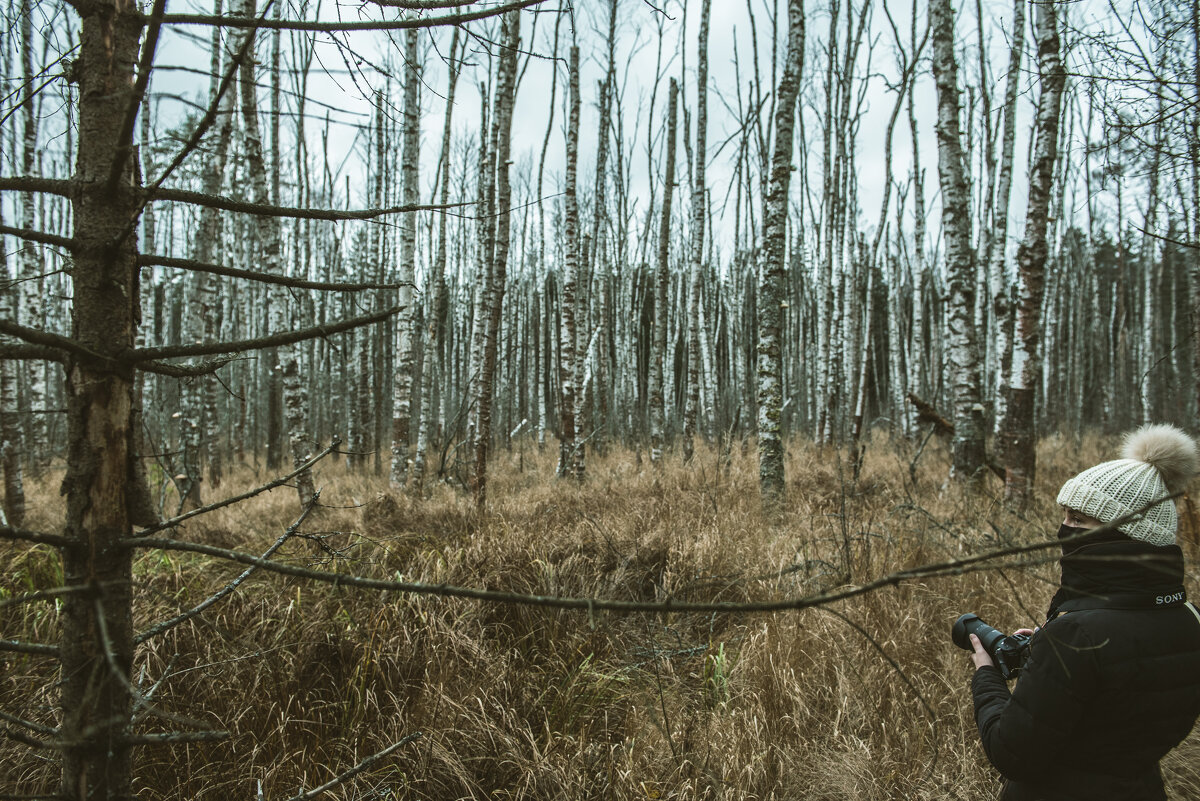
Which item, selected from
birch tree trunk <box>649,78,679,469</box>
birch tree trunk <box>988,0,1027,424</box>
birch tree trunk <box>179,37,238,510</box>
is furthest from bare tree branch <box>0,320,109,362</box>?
birch tree trunk <box>649,78,679,469</box>

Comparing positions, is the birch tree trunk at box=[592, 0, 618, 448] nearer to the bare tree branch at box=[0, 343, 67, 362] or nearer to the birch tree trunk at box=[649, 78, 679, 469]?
the birch tree trunk at box=[649, 78, 679, 469]

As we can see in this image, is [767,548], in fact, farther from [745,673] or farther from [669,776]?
[669,776]

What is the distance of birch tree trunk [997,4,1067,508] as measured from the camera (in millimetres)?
5461

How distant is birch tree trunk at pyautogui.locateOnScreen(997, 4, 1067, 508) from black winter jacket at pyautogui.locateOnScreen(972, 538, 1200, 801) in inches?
172

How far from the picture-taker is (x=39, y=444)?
34.7 ft

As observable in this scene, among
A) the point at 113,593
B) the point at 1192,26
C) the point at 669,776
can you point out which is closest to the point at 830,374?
the point at 1192,26

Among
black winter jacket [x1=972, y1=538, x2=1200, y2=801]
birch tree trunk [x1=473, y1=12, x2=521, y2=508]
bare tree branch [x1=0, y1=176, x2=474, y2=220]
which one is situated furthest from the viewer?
birch tree trunk [x1=473, y1=12, x2=521, y2=508]

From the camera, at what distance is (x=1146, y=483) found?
1.70 meters

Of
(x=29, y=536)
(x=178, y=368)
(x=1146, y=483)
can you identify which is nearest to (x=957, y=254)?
(x=1146, y=483)

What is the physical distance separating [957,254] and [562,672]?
551 cm

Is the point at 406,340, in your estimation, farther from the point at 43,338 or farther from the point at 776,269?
the point at 43,338

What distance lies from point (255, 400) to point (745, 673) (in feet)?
55.6

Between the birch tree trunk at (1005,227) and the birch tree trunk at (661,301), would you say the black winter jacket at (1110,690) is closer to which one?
Result: the birch tree trunk at (1005,227)

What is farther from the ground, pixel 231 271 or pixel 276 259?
pixel 276 259
